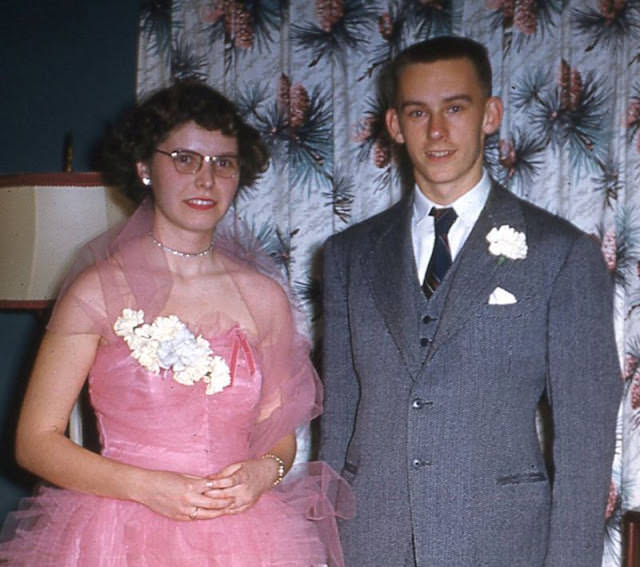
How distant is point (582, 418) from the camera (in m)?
1.38

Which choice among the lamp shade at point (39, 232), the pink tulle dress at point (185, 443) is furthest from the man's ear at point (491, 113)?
the lamp shade at point (39, 232)

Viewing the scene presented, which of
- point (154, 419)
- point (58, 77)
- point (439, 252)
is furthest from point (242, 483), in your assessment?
point (58, 77)

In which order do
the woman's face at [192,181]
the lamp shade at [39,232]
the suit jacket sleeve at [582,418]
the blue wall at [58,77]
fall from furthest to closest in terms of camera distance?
the blue wall at [58,77] < the lamp shade at [39,232] < the woman's face at [192,181] < the suit jacket sleeve at [582,418]

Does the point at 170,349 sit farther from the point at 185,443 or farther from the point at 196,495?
the point at 196,495

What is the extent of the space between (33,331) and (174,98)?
1281 mm

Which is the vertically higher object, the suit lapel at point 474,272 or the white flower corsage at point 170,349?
the suit lapel at point 474,272

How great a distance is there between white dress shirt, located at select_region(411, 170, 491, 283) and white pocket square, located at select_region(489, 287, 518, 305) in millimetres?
126

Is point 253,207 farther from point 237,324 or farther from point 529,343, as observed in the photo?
point 529,343

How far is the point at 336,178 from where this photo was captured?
2402 millimetres

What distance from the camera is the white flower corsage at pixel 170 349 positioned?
4.93 ft

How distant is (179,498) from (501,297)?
2.40ft

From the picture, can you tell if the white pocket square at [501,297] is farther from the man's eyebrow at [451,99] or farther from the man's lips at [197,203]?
the man's lips at [197,203]

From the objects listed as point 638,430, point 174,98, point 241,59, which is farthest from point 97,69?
point 638,430

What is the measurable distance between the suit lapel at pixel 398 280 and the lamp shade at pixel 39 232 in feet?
2.70
